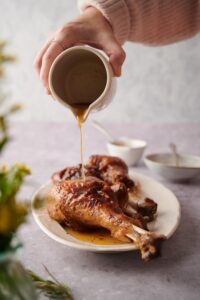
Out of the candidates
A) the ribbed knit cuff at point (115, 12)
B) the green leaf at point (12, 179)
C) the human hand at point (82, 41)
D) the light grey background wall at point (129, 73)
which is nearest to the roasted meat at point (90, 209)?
the human hand at point (82, 41)

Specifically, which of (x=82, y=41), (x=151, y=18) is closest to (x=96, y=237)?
(x=82, y=41)

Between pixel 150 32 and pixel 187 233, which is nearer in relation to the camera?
pixel 187 233

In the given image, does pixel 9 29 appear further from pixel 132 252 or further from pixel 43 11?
pixel 132 252

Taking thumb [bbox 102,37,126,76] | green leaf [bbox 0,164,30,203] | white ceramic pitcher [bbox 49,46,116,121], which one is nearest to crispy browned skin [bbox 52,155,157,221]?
white ceramic pitcher [bbox 49,46,116,121]

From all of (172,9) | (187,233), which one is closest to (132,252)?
(187,233)

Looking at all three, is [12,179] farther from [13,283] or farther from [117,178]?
[117,178]

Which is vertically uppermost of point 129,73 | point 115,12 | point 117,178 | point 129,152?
point 115,12
